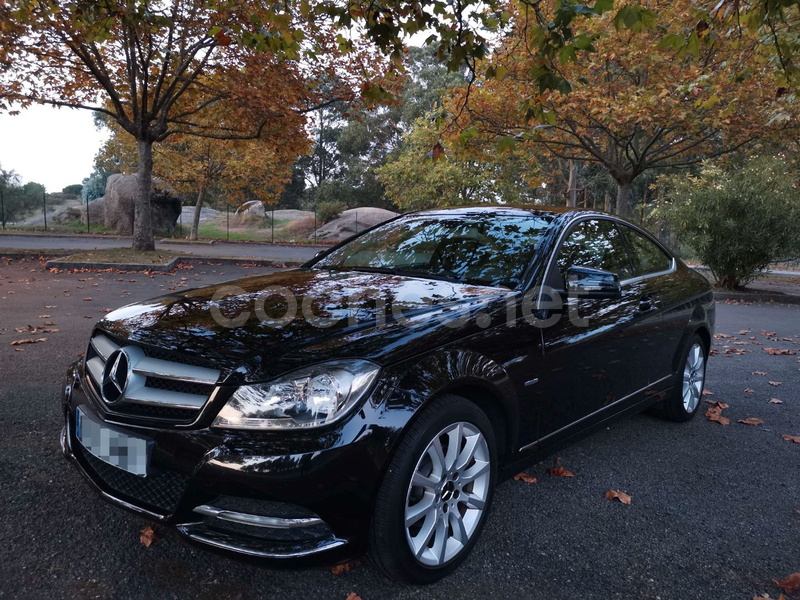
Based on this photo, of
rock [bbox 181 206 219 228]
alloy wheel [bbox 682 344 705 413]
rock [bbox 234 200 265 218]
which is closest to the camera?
alloy wheel [bbox 682 344 705 413]

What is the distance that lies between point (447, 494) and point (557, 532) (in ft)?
2.49

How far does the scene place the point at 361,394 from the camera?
85.1 inches

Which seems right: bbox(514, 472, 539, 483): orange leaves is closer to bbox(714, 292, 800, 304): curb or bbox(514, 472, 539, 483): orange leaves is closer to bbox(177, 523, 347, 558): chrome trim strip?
bbox(177, 523, 347, 558): chrome trim strip

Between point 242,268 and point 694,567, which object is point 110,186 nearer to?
point 242,268

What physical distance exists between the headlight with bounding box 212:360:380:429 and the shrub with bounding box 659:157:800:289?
13.3 m

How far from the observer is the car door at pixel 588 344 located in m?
3.02

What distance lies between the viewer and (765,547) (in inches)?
111

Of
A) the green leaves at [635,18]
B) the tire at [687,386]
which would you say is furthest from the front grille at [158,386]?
the green leaves at [635,18]

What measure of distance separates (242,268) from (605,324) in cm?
1312

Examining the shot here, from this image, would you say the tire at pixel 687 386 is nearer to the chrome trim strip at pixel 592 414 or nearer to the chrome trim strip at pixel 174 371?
the chrome trim strip at pixel 592 414

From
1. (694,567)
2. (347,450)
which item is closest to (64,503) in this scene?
(347,450)

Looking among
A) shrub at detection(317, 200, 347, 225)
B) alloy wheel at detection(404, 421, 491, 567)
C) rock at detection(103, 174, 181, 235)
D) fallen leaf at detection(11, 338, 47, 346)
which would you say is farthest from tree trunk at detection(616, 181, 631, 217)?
rock at detection(103, 174, 181, 235)

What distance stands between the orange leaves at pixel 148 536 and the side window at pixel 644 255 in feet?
10.3

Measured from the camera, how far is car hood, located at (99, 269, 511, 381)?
7.46 feet
